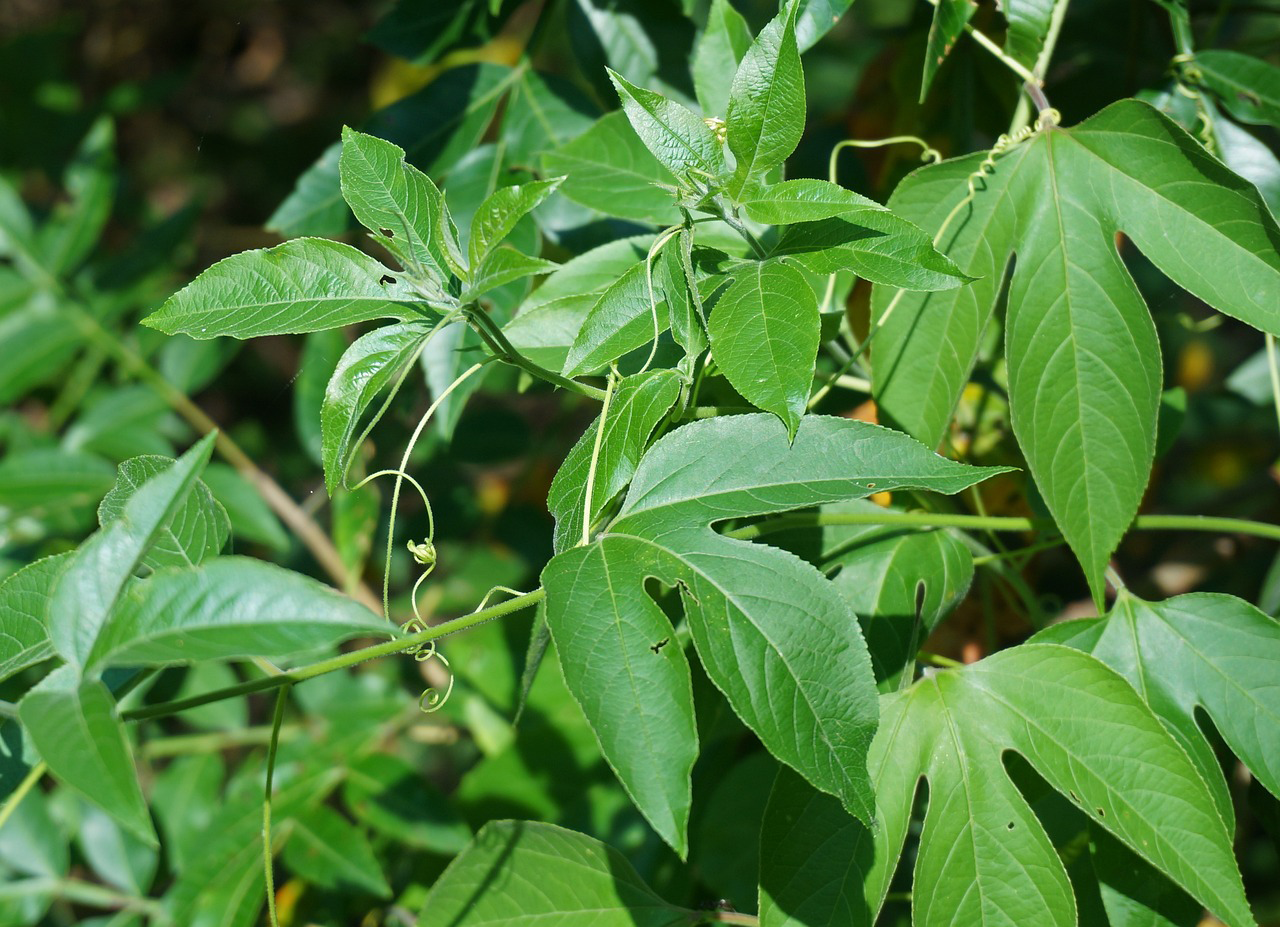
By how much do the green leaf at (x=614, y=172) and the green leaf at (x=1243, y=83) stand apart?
49cm

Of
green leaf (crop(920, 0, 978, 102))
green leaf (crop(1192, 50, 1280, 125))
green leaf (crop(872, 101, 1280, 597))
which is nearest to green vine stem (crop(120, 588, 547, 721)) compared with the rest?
green leaf (crop(872, 101, 1280, 597))

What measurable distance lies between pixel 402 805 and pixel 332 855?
9 cm

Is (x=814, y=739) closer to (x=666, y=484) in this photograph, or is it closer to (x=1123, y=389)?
(x=666, y=484)

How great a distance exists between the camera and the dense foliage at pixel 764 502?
587mm

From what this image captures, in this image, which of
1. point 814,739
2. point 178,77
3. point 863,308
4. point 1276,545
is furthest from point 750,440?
point 178,77

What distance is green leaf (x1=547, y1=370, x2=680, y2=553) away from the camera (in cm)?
65

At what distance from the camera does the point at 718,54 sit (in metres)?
0.85

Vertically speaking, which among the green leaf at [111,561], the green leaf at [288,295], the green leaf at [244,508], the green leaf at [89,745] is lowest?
the green leaf at [244,508]

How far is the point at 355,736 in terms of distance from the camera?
131 cm

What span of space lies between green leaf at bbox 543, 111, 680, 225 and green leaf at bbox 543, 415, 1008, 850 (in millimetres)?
260

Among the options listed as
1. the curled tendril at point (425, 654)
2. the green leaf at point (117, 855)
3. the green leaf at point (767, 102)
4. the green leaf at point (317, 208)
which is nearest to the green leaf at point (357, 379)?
the curled tendril at point (425, 654)

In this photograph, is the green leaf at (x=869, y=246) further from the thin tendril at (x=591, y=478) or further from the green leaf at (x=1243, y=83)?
the green leaf at (x=1243, y=83)

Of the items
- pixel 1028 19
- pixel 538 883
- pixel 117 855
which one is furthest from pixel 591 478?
pixel 117 855

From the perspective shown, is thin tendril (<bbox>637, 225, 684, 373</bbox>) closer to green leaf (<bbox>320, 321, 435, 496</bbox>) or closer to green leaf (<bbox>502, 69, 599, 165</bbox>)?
green leaf (<bbox>320, 321, 435, 496</bbox>)
